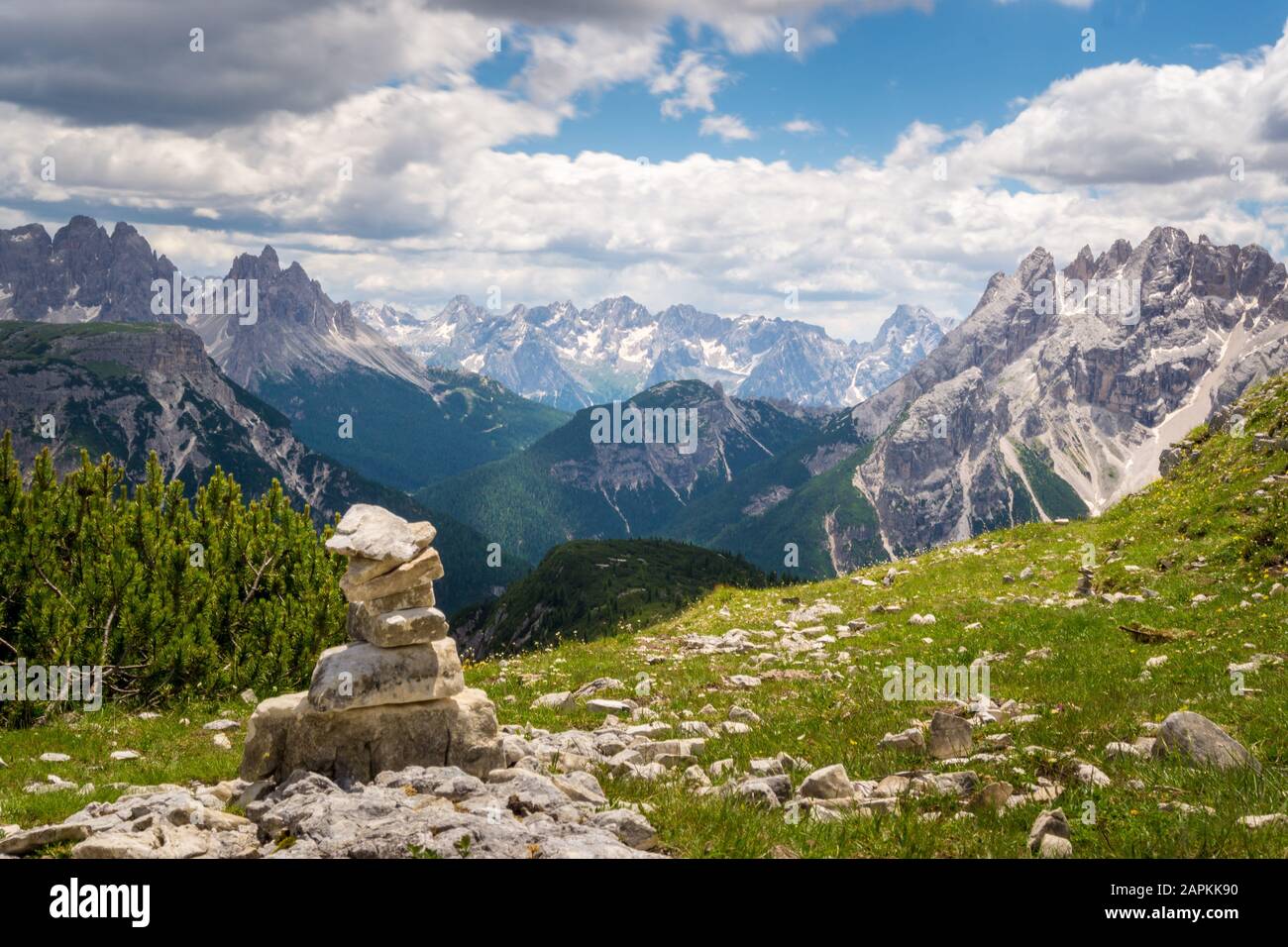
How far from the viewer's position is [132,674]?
2228 cm

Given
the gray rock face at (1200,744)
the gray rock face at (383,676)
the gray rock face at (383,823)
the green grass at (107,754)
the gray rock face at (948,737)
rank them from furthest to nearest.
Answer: the gray rock face at (383,676) → the gray rock face at (948,737) → the green grass at (107,754) → the gray rock face at (1200,744) → the gray rock face at (383,823)

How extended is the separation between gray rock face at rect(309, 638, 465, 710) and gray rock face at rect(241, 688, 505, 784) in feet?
0.71

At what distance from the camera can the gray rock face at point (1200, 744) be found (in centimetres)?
1103

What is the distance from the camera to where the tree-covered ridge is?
2153 cm

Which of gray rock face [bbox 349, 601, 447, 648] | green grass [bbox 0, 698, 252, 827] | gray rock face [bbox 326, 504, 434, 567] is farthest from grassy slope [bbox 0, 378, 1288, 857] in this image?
gray rock face [bbox 326, 504, 434, 567]

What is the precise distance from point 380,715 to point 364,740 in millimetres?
465

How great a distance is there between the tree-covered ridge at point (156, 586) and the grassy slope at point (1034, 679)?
232 centimetres

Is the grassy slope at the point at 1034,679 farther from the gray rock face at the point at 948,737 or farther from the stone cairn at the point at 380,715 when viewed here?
the stone cairn at the point at 380,715

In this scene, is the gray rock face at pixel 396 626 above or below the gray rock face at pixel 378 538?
below

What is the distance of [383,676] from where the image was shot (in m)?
14.2

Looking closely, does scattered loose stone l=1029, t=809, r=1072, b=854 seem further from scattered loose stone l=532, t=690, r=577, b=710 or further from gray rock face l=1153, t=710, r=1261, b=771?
scattered loose stone l=532, t=690, r=577, b=710

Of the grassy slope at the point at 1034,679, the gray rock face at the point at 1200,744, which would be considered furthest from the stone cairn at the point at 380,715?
the gray rock face at the point at 1200,744
